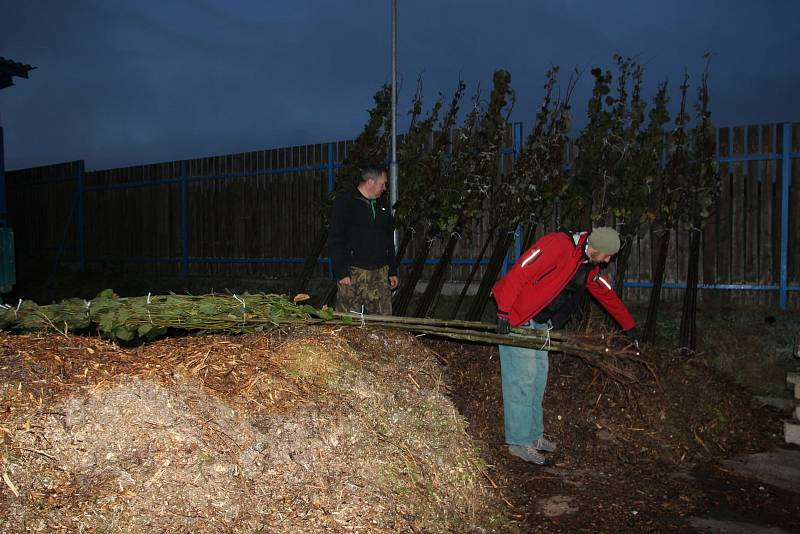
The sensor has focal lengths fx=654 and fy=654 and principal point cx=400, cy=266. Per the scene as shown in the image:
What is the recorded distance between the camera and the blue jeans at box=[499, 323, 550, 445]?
4.10 metres

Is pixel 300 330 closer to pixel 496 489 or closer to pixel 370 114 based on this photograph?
pixel 496 489

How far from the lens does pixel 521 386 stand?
412 cm

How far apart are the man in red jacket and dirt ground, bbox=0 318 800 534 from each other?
0.83 feet

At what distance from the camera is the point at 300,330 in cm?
335

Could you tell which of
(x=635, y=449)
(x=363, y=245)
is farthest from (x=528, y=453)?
(x=363, y=245)

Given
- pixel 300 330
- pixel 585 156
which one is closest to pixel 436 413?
pixel 300 330

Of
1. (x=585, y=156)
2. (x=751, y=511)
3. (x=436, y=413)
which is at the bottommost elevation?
(x=751, y=511)

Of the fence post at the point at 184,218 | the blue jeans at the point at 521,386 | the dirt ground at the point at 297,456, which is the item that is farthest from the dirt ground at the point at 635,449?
the fence post at the point at 184,218

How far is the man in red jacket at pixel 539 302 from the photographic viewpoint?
3.92 metres

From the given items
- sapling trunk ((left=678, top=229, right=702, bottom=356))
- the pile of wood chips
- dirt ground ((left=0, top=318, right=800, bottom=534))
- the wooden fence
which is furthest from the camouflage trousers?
the wooden fence

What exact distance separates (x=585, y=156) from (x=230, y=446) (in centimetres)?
593

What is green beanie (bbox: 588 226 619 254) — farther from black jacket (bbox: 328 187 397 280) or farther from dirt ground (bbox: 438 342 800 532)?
black jacket (bbox: 328 187 397 280)

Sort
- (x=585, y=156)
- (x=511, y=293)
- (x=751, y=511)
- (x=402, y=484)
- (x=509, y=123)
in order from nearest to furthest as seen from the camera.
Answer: (x=402, y=484), (x=751, y=511), (x=511, y=293), (x=585, y=156), (x=509, y=123)

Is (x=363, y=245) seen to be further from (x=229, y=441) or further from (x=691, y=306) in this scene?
(x=691, y=306)
